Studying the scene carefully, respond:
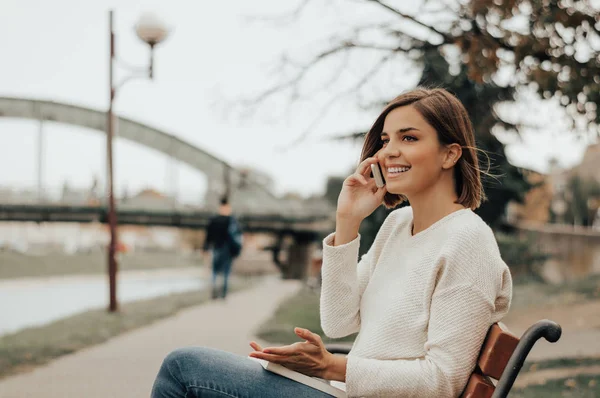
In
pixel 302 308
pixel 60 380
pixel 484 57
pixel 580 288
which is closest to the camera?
pixel 60 380

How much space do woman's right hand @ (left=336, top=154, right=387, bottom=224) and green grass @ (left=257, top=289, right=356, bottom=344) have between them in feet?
17.1

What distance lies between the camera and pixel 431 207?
2086mm

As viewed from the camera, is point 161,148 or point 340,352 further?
point 161,148

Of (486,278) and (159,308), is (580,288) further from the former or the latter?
(486,278)

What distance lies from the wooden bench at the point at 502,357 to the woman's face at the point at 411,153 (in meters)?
0.48

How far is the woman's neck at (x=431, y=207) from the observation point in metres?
2.08

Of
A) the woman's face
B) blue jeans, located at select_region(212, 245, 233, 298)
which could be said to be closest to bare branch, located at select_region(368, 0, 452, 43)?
the woman's face

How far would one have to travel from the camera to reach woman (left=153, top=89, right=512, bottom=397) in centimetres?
183

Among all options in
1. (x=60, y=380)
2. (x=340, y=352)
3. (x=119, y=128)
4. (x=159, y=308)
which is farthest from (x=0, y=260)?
(x=340, y=352)

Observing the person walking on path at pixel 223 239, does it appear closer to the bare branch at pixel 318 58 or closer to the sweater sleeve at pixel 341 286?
the bare branch at pixel 318 58

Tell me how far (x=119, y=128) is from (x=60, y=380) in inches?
1367

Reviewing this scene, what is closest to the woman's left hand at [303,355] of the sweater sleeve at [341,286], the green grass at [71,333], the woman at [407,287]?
the woman at [407,287]

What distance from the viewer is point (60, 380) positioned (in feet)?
18.2

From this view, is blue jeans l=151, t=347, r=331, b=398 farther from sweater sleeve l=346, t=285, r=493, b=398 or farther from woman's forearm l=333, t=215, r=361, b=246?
woman's forearm l=333, t=215, r=361, b=246
